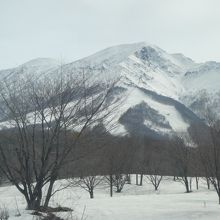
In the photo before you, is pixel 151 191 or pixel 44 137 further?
pixel 151 191

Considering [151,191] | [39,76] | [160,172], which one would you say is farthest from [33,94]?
[160,172]

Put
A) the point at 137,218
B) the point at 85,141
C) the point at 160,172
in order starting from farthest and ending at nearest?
1. the point at 160,172
2. the point at 137,218
3. the point at 85,141

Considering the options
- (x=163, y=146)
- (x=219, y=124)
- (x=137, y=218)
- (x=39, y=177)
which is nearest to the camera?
(x=39, y=177)

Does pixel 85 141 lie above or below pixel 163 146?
below

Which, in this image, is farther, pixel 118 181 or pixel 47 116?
pixel 118 181

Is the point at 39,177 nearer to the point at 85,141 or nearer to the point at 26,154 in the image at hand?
the point at 26,154

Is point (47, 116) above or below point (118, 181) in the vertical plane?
above

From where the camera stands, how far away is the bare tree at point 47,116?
13.8 m

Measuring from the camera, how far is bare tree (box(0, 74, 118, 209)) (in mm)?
13797

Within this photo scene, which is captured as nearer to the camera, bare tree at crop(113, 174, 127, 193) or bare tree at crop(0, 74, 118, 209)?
bare tree at crop(0, 74, 118, 209)

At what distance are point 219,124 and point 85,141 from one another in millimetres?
11105

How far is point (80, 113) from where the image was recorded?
14109 millimetres

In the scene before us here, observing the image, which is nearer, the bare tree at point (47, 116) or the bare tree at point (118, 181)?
the bare tree at point (47, 116)

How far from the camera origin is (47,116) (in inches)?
567
